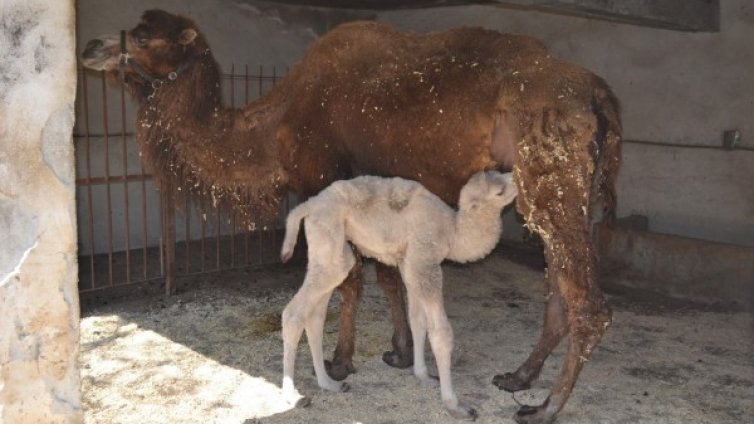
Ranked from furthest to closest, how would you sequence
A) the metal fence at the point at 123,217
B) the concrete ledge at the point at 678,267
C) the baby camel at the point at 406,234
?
1. the metal fence at the point at 123,217
2. the concrete ledge at the point at 678,267
3. the baby camel at the point at 406,234

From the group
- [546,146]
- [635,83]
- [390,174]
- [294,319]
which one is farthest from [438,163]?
[635,83]

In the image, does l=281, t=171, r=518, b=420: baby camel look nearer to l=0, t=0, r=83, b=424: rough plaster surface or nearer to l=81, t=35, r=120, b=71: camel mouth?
l=0, t=0, r=83, b=424: rough plaster surface

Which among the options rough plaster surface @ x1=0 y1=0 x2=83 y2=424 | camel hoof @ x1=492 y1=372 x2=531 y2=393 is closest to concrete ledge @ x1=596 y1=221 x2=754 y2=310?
camel hoof @ x1=492 y1=372 x2=531 y2=393

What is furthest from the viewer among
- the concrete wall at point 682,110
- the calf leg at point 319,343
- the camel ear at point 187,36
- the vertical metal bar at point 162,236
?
the concrete wall at point 682,110

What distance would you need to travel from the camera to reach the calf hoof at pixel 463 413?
4.93 meters

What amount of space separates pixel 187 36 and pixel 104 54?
2.39 feet

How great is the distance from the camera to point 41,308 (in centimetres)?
336

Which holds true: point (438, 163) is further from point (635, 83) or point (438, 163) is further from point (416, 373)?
point (635, 83)

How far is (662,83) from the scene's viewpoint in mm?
9102

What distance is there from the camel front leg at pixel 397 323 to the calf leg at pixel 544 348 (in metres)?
0.78

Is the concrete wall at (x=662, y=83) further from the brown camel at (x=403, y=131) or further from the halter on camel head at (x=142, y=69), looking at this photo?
the brown camel at (x=403, y=131)

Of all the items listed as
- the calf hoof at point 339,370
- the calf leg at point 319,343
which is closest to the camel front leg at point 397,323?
the calf hoof at point 339,370

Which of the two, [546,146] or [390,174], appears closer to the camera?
[546,146]

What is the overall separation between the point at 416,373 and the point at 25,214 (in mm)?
3218
